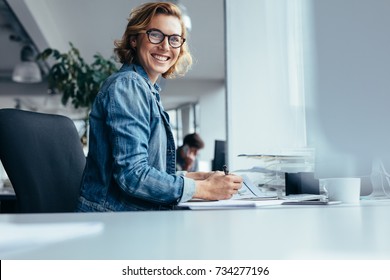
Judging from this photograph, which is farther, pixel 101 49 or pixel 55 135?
pixel 101 49

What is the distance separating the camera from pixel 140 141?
1.29 meters

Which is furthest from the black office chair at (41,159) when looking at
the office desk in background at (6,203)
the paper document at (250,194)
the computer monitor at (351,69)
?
the computer monitor at (351,69)

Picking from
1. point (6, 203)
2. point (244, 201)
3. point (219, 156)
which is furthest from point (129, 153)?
point (219, 156)

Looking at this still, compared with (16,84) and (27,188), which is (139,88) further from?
(16,84)

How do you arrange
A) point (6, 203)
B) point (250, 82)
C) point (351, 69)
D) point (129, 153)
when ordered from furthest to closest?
Result: point (250, 82) < point (6, 203) < point (129, 153) < point (351, 69)

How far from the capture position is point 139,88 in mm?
1380

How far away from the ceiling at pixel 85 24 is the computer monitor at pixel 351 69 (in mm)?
4167

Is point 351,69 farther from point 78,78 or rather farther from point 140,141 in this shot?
point 78,78

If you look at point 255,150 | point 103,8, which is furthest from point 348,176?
point 103,8

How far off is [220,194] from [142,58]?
560mm

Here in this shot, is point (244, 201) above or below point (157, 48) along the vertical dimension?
below

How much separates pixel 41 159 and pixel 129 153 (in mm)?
453

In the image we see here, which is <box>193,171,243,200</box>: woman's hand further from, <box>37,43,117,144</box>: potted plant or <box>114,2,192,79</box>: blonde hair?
<box>37,43,117,144</box>: potted plant
